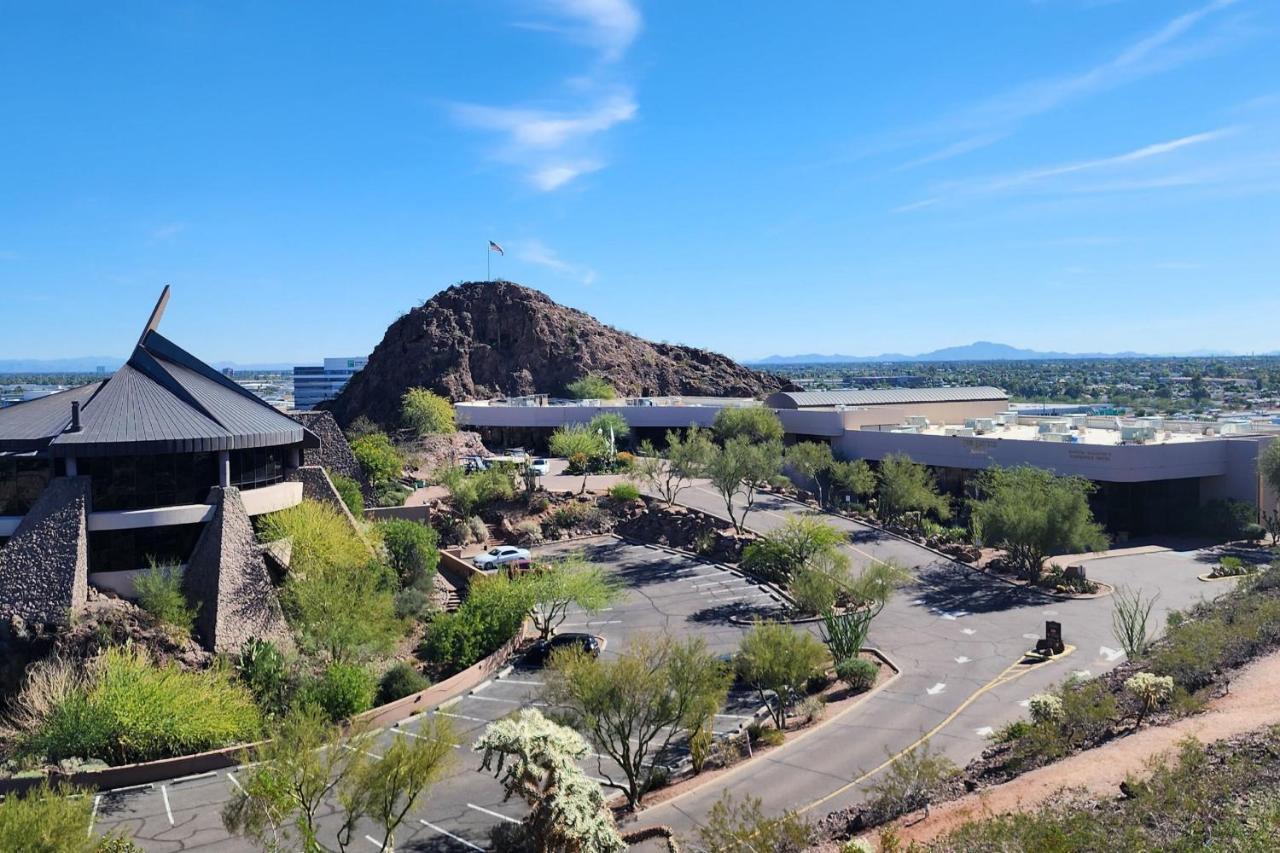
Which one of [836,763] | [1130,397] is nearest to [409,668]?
[836,763]

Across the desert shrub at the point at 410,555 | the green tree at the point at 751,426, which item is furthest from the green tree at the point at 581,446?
the desert shrub at the point at 410,555

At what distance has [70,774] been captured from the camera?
23.0 meters

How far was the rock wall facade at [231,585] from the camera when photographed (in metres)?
31.7

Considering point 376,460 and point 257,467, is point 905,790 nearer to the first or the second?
point 257,467

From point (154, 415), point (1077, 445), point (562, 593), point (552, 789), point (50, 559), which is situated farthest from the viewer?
point (1077, 445)

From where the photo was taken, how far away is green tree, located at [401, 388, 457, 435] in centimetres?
7687

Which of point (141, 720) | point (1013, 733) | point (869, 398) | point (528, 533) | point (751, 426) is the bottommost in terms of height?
point (141, 720)

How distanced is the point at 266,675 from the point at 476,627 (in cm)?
725

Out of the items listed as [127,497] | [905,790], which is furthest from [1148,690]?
[127,497]

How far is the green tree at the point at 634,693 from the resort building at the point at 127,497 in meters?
16.4

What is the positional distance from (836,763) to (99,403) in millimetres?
30224

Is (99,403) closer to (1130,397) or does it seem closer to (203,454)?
(203,454)

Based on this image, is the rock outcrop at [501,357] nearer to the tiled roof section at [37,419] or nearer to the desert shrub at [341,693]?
the tiled roof section at [37,419]

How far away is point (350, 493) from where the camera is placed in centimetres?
4500
